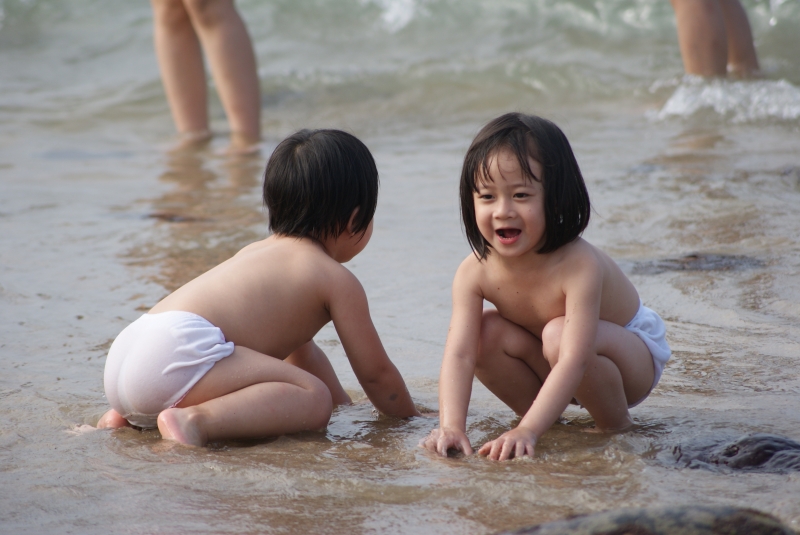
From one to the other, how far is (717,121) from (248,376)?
4761 mm

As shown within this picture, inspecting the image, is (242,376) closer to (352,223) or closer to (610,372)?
(352,223)

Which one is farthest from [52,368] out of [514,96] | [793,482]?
[514,96]

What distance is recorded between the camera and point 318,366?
109 inches

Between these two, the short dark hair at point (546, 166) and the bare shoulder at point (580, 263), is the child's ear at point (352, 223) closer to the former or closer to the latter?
the short dark hair at point (546, 166)

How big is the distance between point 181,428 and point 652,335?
129 centimetres

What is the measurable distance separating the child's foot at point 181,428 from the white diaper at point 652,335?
1.17m

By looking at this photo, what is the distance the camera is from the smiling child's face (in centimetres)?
233

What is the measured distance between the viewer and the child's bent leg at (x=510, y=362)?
253cm

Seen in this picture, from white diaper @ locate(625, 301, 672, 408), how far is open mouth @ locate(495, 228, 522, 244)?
17.6 inches

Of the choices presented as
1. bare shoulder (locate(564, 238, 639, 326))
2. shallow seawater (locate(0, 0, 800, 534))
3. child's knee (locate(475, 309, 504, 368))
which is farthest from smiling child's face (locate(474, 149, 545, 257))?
shallow seawater (locate(0, 0, 800, 534))

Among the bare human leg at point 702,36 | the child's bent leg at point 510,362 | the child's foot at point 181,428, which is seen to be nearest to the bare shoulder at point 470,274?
the child's bent leg at point 510,362

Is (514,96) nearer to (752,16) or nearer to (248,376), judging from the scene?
(752,16)

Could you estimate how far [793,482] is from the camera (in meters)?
1.85

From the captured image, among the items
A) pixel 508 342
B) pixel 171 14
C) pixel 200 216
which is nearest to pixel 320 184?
pixel 508 342
